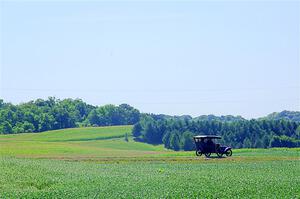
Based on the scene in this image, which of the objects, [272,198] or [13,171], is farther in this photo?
[13,171]

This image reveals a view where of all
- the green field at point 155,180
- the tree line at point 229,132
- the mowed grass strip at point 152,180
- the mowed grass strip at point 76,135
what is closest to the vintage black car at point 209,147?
the green field at point 155,180

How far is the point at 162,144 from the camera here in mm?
156625

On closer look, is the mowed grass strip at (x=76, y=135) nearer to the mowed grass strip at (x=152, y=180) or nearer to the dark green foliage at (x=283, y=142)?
the dark green foliage at (x=283, y=142)

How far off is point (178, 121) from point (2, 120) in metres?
62.5

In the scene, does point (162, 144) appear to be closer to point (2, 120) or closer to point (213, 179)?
point (2, 120)

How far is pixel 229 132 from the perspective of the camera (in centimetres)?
14450

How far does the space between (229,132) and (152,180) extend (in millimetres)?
105179

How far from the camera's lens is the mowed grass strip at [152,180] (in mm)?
35188

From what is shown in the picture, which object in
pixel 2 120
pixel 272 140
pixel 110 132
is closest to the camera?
pixel 272 140

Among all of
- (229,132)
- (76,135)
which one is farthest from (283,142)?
(76,135)

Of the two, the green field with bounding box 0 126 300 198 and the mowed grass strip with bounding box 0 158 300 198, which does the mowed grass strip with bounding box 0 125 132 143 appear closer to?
the green field with bounding box 0 126 300 198

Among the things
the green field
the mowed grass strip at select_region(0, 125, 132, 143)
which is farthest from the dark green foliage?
the green field

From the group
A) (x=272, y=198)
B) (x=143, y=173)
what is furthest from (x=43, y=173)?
(x=272, y=198)

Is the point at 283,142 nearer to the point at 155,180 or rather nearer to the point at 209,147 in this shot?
the point at 209,147
